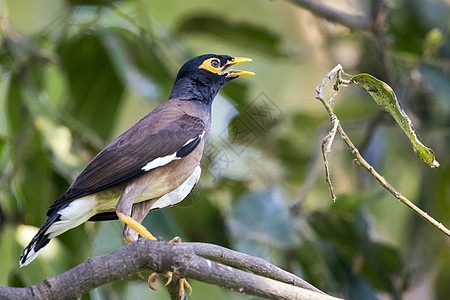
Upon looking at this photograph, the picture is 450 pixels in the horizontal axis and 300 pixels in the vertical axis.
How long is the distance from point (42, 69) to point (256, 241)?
212cm

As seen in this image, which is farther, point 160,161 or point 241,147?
point 241,147

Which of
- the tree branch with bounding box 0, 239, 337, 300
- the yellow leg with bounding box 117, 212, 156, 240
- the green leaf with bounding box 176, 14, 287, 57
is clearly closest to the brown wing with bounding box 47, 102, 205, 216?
the yellow leg with bounding box 117, 212, 156, 240

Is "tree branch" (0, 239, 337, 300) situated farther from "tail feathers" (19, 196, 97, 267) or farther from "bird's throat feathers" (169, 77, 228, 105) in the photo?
"bird's throat feathers" (169, 77, 228, 105)

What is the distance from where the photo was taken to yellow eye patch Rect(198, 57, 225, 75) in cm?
281

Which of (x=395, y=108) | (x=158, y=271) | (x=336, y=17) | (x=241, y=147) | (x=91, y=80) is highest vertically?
(x=336, y=17)

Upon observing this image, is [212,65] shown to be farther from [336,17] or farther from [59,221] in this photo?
[336,17]

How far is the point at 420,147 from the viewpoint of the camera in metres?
2.09

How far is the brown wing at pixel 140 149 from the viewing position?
2.46 meters

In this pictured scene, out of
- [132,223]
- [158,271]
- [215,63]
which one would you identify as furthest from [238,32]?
[158,271]

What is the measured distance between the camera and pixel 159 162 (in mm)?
2549

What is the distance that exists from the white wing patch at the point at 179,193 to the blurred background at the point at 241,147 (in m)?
0.21

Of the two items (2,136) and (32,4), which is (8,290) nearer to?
(2,136)

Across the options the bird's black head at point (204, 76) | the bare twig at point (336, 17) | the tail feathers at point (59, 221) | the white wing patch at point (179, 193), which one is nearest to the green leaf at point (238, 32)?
the bare twig at point (336, 17)

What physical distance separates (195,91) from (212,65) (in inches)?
5.3
